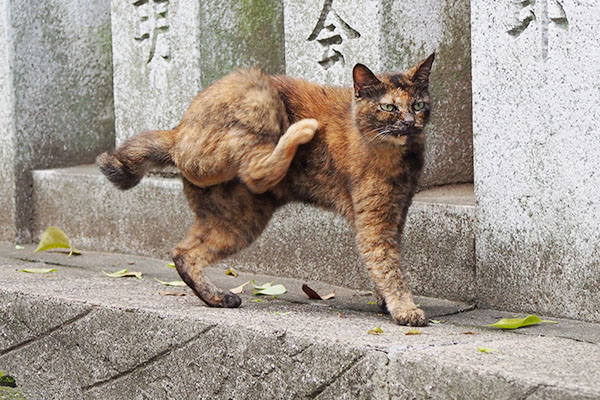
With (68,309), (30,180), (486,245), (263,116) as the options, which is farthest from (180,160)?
(30,180)

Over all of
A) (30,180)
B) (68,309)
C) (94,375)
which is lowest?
(94,375)

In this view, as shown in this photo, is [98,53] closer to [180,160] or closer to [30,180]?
[30,180]

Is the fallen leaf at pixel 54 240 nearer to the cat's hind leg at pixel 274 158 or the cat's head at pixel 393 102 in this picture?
the cat's hind leg at pixel 274 158

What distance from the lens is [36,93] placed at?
684 cm

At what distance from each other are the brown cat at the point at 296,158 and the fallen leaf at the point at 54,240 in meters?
1.86

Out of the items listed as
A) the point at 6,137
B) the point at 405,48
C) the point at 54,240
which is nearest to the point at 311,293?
the point at 405,48

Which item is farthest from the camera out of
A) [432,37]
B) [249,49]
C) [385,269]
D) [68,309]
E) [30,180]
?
[30,180]

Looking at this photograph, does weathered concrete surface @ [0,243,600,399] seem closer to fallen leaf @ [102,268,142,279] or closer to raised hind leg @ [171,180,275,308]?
fallen leaf @ [102,268,142,279]

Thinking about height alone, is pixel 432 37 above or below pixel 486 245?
above

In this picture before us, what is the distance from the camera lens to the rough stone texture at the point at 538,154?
4.13 m

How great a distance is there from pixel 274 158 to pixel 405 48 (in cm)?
112

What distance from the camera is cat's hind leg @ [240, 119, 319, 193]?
427 cm

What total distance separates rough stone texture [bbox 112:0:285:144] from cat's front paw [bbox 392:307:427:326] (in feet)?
7.35

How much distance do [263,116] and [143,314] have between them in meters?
1.00
